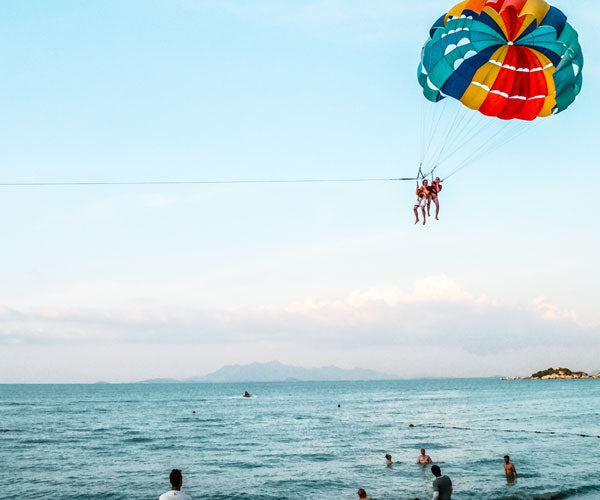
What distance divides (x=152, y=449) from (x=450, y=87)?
31.5 metres

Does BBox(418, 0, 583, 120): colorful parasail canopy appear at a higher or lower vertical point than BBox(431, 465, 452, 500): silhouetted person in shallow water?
higher

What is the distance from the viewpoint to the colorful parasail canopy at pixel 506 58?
18469 mm

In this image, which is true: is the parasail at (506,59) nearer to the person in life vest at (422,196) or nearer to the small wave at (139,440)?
the person in life vest at (422,196)

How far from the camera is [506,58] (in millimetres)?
19578

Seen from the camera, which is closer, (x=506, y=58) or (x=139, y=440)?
(x=506, y=58)

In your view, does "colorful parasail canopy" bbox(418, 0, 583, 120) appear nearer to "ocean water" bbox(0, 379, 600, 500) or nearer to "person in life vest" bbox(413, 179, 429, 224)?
"person in life vest" bbox(413, 179, 429, 224)

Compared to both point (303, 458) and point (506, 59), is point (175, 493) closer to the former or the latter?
Result: point (506, 59)

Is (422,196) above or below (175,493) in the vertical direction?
above

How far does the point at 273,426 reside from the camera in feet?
182

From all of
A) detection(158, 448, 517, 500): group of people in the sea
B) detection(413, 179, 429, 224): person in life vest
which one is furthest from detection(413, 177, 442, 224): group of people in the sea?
detection(158, 448, 517, 500): group of people in the sea

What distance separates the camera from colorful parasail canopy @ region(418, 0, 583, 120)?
18.5m

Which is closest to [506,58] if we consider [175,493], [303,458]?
[175,493]

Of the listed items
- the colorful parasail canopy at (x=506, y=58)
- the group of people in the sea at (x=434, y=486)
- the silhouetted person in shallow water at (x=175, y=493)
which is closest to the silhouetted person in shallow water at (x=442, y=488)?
the group of people in the sea at (x=434, y=486)

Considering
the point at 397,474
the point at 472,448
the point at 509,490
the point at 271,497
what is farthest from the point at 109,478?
the point at 472,448
